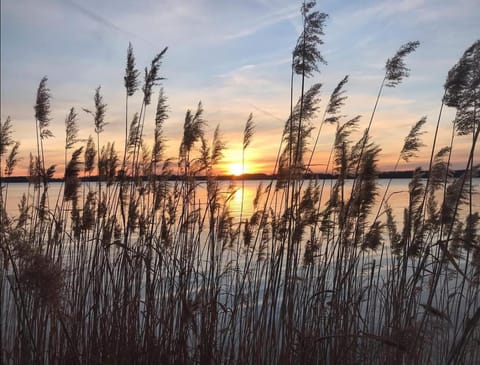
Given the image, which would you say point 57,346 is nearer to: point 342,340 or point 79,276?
point 79,276

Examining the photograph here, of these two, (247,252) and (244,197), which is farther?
(244,197)

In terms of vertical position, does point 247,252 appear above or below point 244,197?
above

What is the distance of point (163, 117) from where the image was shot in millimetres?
5027

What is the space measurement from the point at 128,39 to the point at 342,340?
3694 millimetres

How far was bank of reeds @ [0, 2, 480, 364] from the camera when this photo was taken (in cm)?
364

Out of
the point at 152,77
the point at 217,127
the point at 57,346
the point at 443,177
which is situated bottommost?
the point at 57,346

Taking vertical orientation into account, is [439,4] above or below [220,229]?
above

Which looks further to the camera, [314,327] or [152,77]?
[152,77]

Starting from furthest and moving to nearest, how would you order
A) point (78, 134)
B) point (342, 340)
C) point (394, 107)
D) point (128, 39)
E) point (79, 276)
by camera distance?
point (394, 107), point (78, 134), point (128, 39), point (79, 276), point (342, 340)

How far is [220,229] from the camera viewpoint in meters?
5.23

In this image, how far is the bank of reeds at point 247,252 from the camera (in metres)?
3.64

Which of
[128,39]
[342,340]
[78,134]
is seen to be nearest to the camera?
[342,340]

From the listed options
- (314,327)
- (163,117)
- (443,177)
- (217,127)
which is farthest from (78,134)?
(443,177)

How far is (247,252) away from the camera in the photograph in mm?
4840
